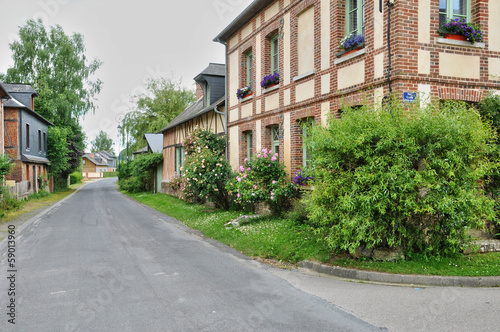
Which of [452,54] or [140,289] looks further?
[452,54]

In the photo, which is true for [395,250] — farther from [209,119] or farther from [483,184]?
[209,119]

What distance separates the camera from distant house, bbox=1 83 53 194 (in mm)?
25906

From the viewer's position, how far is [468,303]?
202 inches

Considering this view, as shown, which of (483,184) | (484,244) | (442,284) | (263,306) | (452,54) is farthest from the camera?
(452,54)

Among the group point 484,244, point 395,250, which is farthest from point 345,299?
point 484,244

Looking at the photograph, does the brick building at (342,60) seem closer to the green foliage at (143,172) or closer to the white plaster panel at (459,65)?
the white plaster panel at (459,65)

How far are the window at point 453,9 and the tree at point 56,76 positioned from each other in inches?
1303

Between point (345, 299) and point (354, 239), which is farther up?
point (354, 239)

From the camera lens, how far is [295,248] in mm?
→ 7988

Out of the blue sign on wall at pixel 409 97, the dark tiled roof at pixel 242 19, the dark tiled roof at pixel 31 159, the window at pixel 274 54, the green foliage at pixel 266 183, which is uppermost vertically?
the dark tiled roof at pixel 242 19

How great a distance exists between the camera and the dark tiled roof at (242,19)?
1337 centimetres

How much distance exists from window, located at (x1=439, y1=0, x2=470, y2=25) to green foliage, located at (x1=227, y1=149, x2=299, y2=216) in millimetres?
5245

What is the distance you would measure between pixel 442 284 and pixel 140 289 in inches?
174

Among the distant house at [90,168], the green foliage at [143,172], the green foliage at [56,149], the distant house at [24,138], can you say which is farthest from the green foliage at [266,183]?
the distant house at [90,168]
